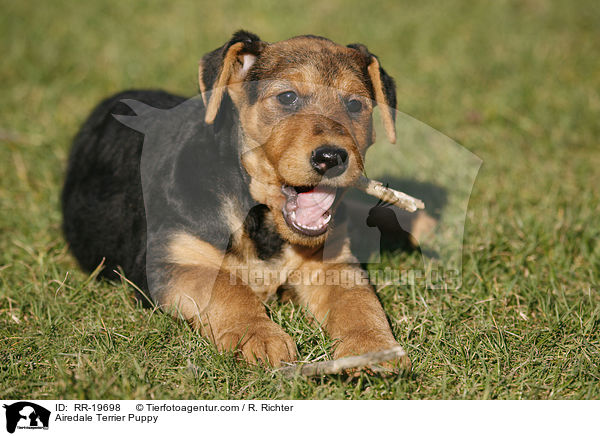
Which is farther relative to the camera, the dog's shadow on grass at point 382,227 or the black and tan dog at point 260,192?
the dog's shadow on grass at point 382,227

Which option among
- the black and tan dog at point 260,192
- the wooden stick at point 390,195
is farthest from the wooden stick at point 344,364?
the wooden stick at point 390,195

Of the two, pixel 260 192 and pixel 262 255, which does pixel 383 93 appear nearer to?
pixel 260 192

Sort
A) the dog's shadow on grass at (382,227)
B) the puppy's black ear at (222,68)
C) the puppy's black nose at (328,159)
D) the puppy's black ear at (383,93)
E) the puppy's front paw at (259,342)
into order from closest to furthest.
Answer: the puppy's front paw at (259,342) → the puppy's black nose at (328,159) → the puppy's black ear at (222,68) → the puppy's black ear at (383,93) → the dog's shadow on grass at (382,227)

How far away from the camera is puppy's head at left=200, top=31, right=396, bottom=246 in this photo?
11.6 ft

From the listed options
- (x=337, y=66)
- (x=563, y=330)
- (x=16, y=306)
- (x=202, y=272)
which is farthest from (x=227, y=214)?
(x=563, y=330)

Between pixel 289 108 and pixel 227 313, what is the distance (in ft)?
4.37

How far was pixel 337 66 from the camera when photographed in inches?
148

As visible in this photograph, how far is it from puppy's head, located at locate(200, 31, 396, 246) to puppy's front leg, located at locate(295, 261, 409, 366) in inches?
15.9

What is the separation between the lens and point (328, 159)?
3289 mm

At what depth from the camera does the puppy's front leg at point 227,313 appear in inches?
127

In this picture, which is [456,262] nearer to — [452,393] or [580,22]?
[452,393]

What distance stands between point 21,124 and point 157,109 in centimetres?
351
